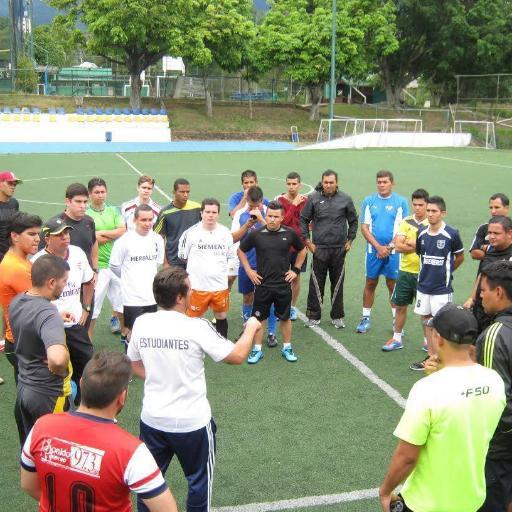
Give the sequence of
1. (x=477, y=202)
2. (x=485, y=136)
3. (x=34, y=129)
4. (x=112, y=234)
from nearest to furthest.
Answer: (x=112, y=234)
(x=477, y=202)
(x=34, y=129)
(x=485, y=136)

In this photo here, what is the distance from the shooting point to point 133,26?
4406cm

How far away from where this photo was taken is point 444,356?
341cm

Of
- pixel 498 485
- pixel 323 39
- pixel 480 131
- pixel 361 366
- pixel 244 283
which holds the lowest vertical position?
pixel 361 366

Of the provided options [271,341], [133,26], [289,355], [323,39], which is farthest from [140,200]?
[323,39]

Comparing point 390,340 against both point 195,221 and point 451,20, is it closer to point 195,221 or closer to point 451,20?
point 195,221

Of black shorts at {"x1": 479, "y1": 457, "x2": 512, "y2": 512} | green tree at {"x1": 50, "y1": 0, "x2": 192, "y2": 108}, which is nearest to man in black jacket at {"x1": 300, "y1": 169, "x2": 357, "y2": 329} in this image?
black shorts at {"x1": 479, "y1": 457, "x2": 512, "y2": 512}

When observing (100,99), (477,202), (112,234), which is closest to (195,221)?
(112,234)

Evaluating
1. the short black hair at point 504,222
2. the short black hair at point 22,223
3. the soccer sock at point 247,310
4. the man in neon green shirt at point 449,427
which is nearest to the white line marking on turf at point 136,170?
the soccer sock at point 247,310

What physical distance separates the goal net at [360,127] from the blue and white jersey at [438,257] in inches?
1358

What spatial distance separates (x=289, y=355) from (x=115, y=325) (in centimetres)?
269

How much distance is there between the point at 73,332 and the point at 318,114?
161ft

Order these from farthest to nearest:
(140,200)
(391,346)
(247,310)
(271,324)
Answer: (247,310), (140,200), (271,324), (391,346)

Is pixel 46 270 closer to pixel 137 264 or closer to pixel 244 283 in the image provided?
pixel 137 264

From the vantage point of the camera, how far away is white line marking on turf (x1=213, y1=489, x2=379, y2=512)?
16.7 ft
